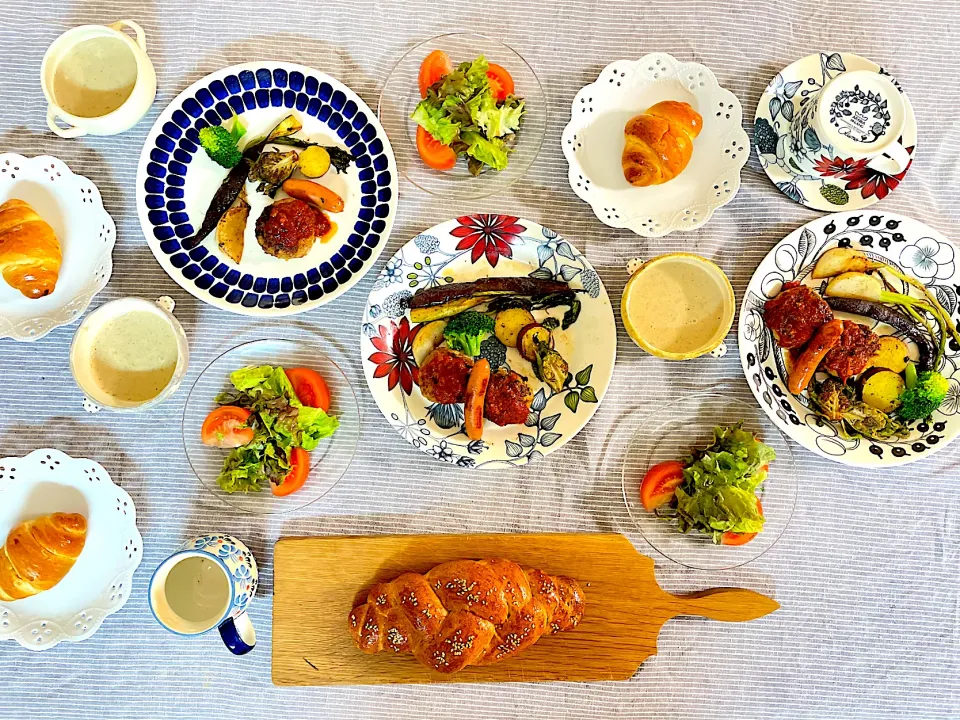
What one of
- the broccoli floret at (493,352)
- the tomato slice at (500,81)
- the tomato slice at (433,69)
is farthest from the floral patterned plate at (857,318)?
the tomato slice at (433,69)

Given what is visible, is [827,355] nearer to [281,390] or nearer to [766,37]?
[766,37]

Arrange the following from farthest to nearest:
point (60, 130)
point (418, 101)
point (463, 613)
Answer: point (418, 101), point (60, 130), point (463, 613)

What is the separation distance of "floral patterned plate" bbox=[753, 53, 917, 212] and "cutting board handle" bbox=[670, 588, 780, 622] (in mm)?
1260

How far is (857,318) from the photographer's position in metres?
2.11

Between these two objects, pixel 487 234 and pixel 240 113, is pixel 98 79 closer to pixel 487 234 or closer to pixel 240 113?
pixel 240 113

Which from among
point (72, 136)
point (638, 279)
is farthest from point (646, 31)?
point (72, 136)

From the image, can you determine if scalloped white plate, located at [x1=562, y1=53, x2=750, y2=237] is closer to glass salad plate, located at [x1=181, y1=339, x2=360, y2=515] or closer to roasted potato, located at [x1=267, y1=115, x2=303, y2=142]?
roasted potato, located at [x1=267, y1=115, x2=303, y2=142]

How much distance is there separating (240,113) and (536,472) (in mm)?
1463

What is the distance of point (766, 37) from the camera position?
222cm

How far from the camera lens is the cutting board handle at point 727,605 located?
2.11 meters

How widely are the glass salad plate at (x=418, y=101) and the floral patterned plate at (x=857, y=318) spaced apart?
0.85m

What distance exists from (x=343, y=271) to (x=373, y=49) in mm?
750

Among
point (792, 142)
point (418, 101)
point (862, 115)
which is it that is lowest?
point (418, 101)

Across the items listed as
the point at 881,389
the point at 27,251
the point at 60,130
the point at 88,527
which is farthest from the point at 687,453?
the point at 60,130
